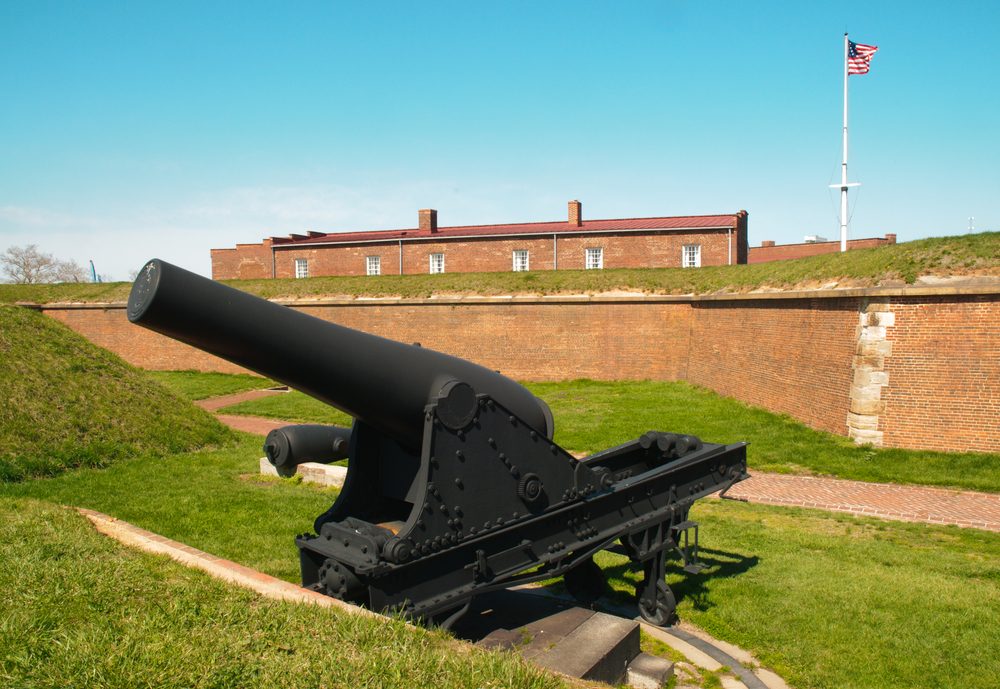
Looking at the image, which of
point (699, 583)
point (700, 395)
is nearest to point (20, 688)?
point (699, 583)

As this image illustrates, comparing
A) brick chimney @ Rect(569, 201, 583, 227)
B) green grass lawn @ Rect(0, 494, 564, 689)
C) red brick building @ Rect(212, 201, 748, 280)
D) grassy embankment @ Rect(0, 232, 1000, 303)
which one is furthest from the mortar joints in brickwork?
brick chimney @ Rect(569, 201, 583, 227)

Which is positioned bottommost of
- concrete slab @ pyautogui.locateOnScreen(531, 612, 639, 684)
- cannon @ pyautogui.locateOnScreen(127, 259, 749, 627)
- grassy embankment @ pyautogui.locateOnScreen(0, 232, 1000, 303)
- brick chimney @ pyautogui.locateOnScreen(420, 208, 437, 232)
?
concrete slab @ pyautogui.locateOnScreen(531, 612, 639, 684)

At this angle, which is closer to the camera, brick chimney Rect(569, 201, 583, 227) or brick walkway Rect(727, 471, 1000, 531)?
brick walkway Rect(727, 471, 1000, 531)

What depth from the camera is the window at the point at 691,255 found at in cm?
3034

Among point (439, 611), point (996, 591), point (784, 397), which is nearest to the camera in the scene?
point (439, 611)

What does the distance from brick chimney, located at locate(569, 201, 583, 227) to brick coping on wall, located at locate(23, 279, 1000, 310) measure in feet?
38.9

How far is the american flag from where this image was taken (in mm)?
19219

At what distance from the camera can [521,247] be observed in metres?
32.2

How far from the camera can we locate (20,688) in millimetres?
2701

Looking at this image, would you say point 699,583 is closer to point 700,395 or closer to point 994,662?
point 994,662

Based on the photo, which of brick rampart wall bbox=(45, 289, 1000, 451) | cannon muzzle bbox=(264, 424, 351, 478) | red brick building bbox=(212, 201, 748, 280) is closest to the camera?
cannon muzzle bbox=(264, 424, 351, 478)

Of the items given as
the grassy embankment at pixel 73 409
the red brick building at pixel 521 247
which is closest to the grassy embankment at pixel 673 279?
the red brick building at pixel 521 247

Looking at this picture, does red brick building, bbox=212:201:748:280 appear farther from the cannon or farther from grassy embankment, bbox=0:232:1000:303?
the cannon

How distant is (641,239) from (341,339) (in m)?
28.3
